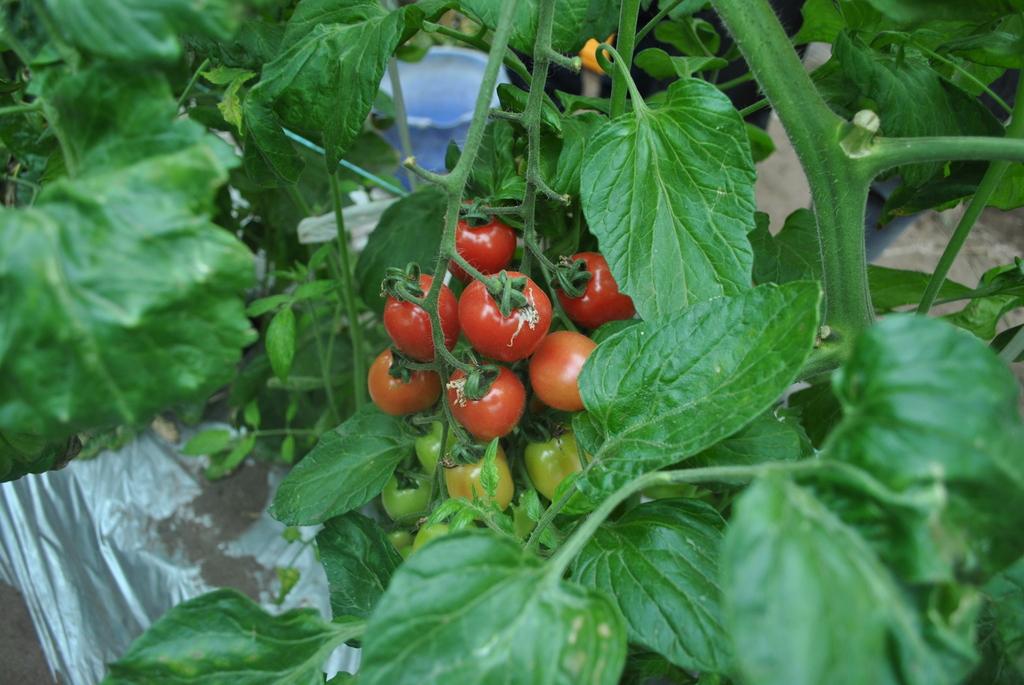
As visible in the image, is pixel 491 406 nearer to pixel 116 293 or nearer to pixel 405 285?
pixel 405 285

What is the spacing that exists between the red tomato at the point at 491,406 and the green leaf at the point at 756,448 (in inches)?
4.9

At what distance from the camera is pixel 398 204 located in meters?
0.73

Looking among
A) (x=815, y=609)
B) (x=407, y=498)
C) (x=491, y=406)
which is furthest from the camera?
(x=407, y=498)

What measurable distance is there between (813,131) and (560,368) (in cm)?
21

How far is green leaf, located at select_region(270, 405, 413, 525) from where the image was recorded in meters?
0.56

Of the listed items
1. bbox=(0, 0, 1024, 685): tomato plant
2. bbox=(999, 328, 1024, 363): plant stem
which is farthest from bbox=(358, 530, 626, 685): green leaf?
bbox=(999, 328, 1024, 363): plant stem

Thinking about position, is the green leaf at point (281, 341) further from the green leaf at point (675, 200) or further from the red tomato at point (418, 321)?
the green leaf at point (675, 200)

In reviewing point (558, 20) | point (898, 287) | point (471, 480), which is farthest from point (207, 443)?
point (898, 287)

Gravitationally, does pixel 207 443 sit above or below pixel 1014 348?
below

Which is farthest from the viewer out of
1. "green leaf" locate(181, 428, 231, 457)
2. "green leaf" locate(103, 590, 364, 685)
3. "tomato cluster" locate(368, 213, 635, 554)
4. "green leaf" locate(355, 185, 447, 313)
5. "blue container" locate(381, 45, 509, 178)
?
"blue container" locate(381, 45, 509, 178)

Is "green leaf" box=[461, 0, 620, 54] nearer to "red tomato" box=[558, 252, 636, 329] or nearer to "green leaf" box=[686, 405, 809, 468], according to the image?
"red tomato" box=[558, 252, 636, 329]


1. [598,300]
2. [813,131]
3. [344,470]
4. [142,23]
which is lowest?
[344,470]

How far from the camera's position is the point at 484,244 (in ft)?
1.73

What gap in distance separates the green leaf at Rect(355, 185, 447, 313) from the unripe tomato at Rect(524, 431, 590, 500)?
0.22 m
